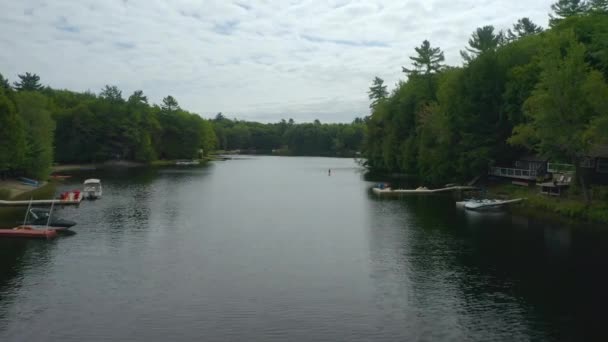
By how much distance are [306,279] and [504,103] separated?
4402 centimetres

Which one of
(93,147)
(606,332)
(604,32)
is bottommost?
(606,332)

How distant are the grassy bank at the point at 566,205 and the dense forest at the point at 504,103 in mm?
3851

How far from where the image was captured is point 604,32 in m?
53.8

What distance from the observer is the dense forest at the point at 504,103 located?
142ft

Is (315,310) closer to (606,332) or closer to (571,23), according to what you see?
(606,332)

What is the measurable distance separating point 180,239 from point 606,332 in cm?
2663

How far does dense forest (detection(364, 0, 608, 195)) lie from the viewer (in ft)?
142

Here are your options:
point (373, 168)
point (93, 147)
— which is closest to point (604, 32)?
point (373, 168)

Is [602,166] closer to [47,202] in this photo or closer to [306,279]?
[306,279]

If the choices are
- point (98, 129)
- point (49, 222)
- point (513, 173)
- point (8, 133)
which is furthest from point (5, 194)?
point (98, 129)

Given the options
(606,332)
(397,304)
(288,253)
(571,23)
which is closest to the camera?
(606,332)

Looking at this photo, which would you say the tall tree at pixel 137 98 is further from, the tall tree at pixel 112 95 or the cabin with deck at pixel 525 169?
the cabin with deck at pixel 525 169

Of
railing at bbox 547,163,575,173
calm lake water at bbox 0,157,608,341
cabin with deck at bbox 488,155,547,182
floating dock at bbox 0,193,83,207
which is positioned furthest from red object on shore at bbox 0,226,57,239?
cabin with deck at bbox 488,155,547,182

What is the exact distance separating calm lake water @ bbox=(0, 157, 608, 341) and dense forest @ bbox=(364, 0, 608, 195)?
9.40 meters
